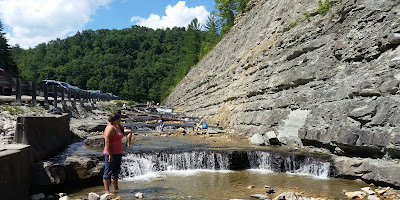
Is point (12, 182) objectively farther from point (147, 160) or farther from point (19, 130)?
point (147, 160)

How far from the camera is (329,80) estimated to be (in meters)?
11.0

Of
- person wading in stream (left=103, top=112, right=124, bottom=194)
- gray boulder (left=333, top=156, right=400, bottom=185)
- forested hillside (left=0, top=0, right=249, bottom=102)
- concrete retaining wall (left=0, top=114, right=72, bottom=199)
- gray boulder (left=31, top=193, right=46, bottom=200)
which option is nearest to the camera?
concrete retaining wall (left=0, top=114, right=72, bottom=199)

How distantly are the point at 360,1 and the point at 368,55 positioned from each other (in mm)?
2813

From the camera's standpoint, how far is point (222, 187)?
294 inches

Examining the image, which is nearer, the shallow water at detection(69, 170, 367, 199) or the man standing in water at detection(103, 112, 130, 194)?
the man standing in water at detection(103, 112, 130, 194)

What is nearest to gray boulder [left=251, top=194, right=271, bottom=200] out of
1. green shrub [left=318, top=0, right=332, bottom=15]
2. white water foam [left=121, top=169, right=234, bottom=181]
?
white water foam [left=121, top=169, right=234, bottom=181]

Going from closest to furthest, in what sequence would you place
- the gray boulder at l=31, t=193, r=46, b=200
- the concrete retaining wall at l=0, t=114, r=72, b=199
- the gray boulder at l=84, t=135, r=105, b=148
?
the concrete retaining wall at l=0, t=114, r=72, b=199 < the gray boulder at l=31, t=193, r=46, b=200 < the gray boulder at l=84, t=135, r=105, b=148

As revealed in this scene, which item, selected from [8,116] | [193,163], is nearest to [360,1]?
[193,163]

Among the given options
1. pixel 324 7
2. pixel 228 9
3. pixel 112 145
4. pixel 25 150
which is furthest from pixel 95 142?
pixel 228 9

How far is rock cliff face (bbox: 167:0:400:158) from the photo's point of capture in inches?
328

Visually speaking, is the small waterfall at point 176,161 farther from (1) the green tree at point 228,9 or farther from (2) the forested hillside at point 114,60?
(2) the forested hillside at point 114,60

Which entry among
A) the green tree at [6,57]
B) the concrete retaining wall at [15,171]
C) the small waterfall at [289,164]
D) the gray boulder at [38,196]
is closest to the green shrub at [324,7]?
the small waterfall at [289,164]

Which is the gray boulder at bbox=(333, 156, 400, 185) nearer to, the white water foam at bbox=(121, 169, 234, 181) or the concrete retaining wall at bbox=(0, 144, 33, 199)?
the white water foam at bbox=(121, 169, 234, 181)

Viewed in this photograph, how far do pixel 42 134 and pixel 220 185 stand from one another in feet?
15.9
